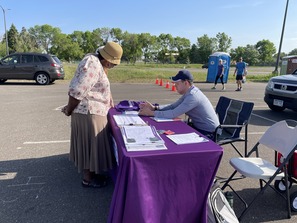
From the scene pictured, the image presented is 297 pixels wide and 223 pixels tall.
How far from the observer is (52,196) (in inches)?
117

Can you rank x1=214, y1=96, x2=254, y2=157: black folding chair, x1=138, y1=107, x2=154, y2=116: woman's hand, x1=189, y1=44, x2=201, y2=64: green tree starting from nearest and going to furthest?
1. x1=138, y1=107, x2=154, y2=116: woman's hand
2. x1=214, y1=96, x2=254, y2=157: black folding chair
3. x1=189, y1=44, x2=201, y2=64: green tree

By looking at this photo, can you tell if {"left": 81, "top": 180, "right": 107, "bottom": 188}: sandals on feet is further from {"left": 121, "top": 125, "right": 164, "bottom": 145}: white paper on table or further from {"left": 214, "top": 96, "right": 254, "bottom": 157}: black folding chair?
{"left": 214, "top": 96, "right": 254, "bottom": 157}: black folding chair

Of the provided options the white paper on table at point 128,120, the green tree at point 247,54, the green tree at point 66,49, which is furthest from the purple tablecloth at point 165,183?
the green tree at point 247,54

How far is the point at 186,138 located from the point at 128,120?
82 centimetres

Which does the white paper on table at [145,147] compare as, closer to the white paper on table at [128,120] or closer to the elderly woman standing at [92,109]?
the white paper on table at [128,120]

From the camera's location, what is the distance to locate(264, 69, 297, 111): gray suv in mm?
6812

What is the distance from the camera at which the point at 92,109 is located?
2752 mm

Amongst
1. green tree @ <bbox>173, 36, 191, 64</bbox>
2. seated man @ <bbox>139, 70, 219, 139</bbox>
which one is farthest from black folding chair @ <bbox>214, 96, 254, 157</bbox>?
→ green tree @ <bbox>173, 36, 191, 64</bbox>

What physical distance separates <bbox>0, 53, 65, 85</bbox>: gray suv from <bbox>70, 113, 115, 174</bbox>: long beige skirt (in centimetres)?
1210

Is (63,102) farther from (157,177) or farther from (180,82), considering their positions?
(157,177)

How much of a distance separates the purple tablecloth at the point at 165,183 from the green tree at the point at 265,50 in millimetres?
95035

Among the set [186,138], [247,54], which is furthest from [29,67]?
[247,54]

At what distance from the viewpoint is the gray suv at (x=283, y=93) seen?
6.81 metres

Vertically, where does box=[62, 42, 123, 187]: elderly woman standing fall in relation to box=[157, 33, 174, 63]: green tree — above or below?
below
